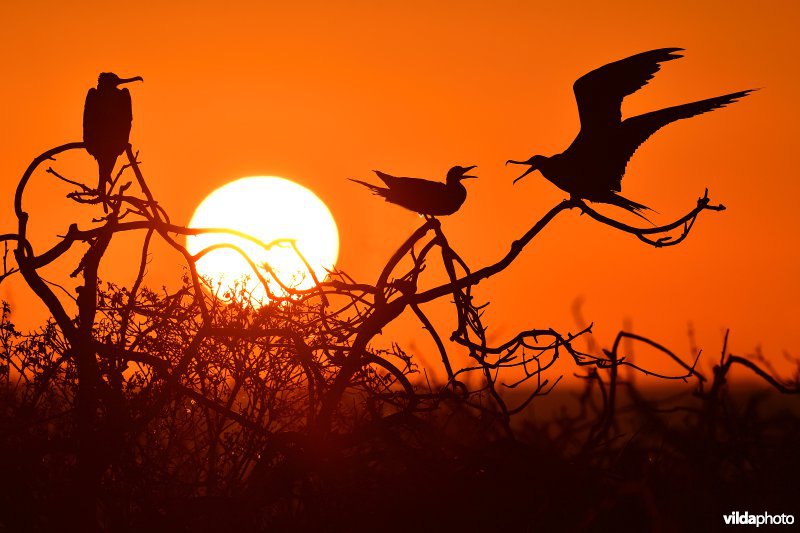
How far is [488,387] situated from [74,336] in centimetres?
166

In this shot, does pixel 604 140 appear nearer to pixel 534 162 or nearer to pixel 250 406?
pixel 534 162

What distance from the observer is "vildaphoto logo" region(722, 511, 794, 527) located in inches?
84.0

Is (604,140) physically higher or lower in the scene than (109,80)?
lower

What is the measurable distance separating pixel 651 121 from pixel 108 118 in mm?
3913

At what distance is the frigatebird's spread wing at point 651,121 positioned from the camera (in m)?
4.25

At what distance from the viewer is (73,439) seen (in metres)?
3.07

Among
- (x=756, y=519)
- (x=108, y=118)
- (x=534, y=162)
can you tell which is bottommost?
(x=756, y=519)

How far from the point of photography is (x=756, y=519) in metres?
2.16

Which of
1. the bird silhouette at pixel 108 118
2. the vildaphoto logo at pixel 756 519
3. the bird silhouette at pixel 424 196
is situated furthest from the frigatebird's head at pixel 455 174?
the vildaphoto logo at pixel 756 519

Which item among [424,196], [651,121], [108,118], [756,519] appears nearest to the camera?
[756,519]

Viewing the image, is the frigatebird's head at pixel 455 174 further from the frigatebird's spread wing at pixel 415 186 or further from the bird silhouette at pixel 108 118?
the bird silhouette at pixel 108 118

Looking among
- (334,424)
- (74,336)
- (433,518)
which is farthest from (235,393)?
(433,518)

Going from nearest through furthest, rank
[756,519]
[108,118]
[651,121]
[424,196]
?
1. [756,519]
2. [651,121]
3. [424,196]
4. [108,118]

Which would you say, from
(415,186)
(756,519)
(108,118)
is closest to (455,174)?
(415,186)
